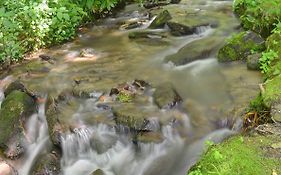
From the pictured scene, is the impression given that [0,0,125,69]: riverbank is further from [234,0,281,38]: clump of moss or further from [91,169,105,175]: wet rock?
[91,169,105,175]: wet rock

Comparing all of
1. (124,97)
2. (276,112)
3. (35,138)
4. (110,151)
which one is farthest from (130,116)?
(276,112)

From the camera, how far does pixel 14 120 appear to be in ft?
19.8

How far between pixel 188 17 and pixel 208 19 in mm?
512

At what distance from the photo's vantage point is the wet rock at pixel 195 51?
24.9 ft

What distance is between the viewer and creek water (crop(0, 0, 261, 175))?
542 centimetres

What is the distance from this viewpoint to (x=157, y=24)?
9680 mm

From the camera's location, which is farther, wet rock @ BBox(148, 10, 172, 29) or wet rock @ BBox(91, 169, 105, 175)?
wet rock @ BBox(148, 10, 172, 29)

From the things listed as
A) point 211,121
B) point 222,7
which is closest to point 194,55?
point 211,121

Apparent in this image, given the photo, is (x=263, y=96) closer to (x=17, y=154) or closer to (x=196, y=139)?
(x=196, y=139)

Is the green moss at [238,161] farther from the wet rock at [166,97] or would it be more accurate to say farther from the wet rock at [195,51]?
the wet rock at [195,51]

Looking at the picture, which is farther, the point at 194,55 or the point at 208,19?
the point at 208,19

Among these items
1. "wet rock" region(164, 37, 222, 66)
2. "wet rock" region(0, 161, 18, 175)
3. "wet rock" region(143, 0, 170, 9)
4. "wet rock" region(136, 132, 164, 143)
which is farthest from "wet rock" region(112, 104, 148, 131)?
"wet rock" region(143, 0, 170, 9)

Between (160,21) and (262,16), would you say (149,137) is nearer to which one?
(262,16)

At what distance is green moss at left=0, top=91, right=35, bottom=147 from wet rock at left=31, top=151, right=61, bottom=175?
0.73 m
